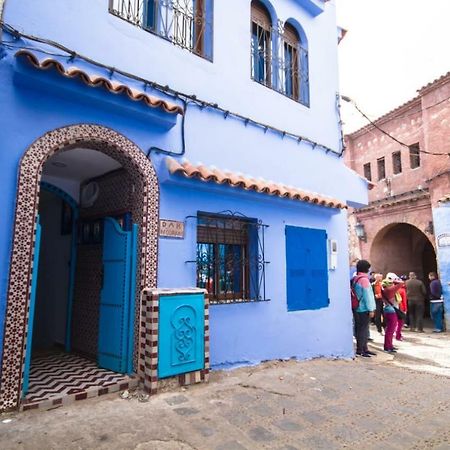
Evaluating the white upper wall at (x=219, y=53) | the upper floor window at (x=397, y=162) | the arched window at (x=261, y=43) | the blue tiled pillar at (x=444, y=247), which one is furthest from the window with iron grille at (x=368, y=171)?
the arched window at (x=261, y=43)

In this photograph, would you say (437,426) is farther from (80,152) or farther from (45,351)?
(45,351)

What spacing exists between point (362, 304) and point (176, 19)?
5689mm

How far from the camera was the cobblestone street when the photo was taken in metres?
3.02

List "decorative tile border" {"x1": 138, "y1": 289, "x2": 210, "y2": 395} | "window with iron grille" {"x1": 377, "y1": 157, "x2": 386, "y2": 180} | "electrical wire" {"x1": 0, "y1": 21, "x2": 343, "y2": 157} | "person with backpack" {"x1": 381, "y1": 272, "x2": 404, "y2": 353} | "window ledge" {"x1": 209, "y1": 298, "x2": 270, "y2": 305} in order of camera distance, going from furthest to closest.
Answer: "window with iron grille" {"x1": 377, "y1": 157, "x2": 386, "y2": 180} → "person with backpack" {"x1": 381, "y1": 272, "x2": 404, "y2": 353} → "window ledge" {"x1": 209, "y1": 298, "x2": 270, "y2": 305} → "decorative tile border" {"x1": 138, "y1": 289, "x2": 210, "y2": 395} → "electrical wire" {"x1": 0, "y1": 21, "x2": 343, "y2": 157}

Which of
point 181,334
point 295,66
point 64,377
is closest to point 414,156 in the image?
point 295,66

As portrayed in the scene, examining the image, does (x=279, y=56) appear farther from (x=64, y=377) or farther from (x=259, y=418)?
(x=64, y=377)

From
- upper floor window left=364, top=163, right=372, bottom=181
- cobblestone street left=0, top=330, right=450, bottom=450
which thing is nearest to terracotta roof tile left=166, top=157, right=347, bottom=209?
cobblestone street left=0, top=330, right=450, bottom=450

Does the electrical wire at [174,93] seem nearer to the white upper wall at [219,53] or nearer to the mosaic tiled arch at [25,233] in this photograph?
the white upper wall at [219,53]

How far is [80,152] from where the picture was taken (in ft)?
15.6

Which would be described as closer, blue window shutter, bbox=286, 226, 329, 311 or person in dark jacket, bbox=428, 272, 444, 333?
blue window shutter, bbox=286, 226, 329, 311

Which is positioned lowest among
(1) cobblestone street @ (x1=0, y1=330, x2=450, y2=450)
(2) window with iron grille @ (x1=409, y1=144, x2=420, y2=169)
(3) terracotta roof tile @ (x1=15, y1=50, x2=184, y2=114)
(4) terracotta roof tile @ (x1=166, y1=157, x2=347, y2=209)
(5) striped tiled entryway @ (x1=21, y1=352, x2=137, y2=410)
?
(1) cobblestone street @ (x1=0, y1=330, x2=450, y2=450)

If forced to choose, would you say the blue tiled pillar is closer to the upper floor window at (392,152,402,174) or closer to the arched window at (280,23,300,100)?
the upper floor window at (392,152,402,174)

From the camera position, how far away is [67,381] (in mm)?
4285

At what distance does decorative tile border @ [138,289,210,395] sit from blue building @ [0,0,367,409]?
0.21ft
